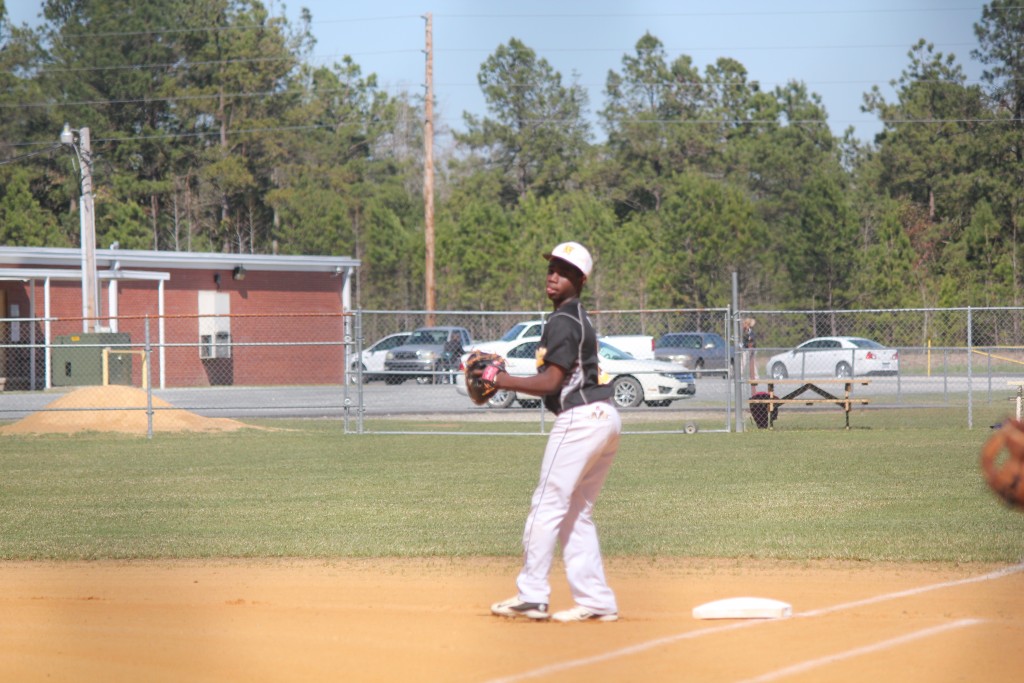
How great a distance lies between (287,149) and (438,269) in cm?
1803

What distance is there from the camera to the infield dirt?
606 centimetres

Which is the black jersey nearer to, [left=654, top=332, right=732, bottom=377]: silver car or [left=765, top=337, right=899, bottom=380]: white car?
[left=765, top=337, right=899, bottom=380]: white car

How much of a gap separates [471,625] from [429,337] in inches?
1198

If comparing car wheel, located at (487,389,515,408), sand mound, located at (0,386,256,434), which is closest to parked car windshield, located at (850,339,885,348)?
car wheel, located at (487,389,515,408)

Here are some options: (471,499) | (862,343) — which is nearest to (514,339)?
(862,343)

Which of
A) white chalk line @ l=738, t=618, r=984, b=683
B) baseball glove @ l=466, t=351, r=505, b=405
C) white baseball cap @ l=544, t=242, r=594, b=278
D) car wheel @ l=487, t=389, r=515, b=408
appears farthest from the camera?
car wheel @ l=487, t=389, r=515, b=408

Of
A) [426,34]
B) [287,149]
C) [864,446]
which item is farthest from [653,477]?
[287,149]

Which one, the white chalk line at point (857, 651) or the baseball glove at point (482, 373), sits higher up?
the baseball glove at point (482, 373)

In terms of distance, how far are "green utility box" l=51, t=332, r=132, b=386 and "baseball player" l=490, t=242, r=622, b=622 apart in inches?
906

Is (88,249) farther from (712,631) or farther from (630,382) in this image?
(712,631)

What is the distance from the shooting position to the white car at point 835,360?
30.0 m

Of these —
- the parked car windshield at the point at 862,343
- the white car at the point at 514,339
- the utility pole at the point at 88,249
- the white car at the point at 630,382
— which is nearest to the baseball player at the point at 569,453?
the white car at the point at 514,339

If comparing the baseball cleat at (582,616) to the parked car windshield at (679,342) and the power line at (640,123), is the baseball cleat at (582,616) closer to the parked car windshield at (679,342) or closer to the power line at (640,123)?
the parked car windshield at (679,342)

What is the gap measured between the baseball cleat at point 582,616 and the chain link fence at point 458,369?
1212cm
